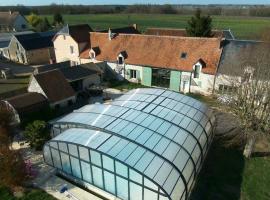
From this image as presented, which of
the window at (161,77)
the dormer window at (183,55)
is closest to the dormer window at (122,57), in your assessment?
the window at (161,77)

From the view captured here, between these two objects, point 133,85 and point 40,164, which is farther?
point 133,85

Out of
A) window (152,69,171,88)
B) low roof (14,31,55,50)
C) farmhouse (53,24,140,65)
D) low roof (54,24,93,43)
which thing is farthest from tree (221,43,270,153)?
low roof (14,31,55,50)

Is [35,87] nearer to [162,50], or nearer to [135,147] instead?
[135,147]

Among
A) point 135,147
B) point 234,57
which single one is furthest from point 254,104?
point 234,57

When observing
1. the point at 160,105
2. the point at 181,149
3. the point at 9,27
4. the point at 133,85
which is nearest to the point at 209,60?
the point at 133,85

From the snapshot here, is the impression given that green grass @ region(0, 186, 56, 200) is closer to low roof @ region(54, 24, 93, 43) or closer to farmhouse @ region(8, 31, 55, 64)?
low roof @ region(54, 24, 93, 43)

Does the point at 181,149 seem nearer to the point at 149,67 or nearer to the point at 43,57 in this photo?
the point at 149,67

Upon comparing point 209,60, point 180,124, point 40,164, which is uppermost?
point 209,60
